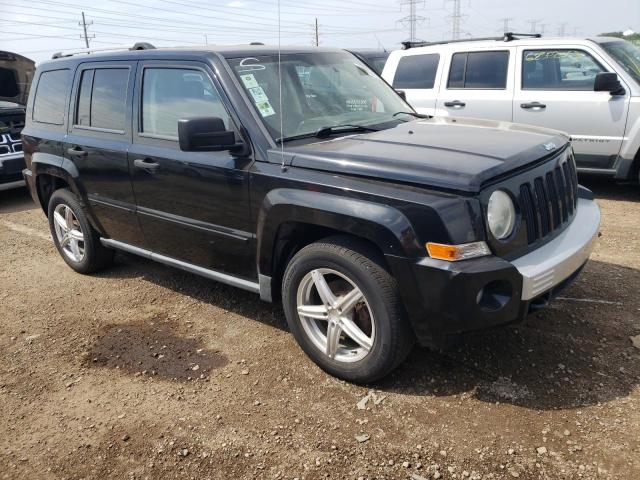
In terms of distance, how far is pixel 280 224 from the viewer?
3256mm

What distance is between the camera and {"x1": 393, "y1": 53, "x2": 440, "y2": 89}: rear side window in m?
8.00

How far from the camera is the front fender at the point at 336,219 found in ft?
8.98

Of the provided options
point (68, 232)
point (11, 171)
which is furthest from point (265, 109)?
point (11, 171)

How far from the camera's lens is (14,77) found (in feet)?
31.2

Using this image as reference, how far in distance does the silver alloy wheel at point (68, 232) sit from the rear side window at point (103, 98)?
95 cm

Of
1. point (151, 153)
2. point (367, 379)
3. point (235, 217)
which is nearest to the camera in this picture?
point (367, 379)

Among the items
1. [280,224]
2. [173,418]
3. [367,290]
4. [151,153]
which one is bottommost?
[173,418]

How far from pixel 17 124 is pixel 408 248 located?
7957mm

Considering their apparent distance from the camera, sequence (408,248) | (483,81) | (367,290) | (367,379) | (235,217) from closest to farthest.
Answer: (408,248), (367,290), (367,379), (235,217), (483,81)

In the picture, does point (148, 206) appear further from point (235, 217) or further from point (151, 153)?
point (235, 217)

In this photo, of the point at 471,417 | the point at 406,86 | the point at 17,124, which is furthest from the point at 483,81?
the point at 17,124

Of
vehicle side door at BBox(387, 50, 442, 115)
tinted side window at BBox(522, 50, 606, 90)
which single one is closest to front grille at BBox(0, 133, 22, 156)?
vehicle side door at BBox(387, 50, 442, 115)

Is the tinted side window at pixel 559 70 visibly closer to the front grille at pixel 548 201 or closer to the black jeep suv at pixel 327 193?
the black jeep suv at pixel 327 193

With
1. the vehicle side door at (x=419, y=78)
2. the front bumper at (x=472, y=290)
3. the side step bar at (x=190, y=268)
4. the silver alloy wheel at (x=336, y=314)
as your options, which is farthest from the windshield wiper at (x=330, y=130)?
the vehicle side door at (x=419, y=78)
